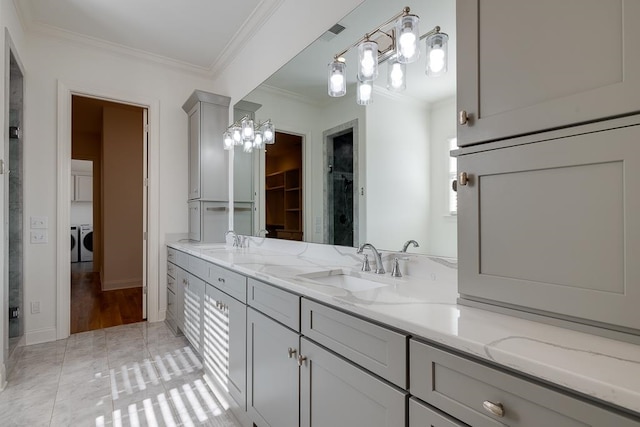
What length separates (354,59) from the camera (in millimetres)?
1813

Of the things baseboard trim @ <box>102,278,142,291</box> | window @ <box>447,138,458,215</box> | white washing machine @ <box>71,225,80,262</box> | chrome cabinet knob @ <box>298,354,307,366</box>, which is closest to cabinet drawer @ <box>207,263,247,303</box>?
chrome cabinet knob @ <box>298,354,307,366</box>

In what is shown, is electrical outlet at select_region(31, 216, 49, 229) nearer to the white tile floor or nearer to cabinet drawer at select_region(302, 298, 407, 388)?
the white tile floor

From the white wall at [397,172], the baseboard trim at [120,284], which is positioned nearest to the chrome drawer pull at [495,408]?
the white wall at [397,172]

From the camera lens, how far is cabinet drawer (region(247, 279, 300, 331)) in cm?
132

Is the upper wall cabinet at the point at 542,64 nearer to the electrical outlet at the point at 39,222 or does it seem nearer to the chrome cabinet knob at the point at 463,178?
the chrome cabinet knob at the point at 463,178

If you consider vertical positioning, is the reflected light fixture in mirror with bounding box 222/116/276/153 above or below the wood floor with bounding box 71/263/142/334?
above

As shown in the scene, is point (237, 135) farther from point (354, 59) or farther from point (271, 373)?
point (271, 373)

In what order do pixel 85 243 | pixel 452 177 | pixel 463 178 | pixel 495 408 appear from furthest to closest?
1. pixel 85 243
2. pixel 452 177
3. pixel 463 178
4. pixel 495 408

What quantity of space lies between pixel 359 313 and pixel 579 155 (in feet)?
2.33

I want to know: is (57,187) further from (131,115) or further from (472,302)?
(472,302)

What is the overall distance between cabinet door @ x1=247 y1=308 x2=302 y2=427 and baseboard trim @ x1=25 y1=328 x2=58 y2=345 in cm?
244

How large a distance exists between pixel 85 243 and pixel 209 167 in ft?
21.9

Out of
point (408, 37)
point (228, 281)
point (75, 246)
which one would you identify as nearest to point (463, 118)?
point (408, 37)

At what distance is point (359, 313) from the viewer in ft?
3.25
